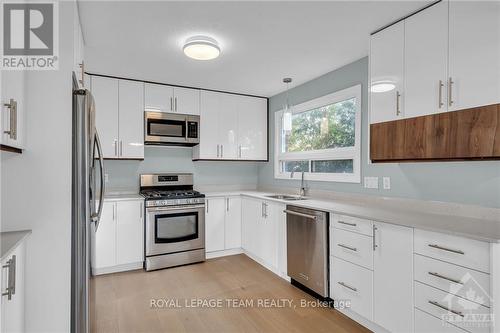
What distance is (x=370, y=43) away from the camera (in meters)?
2.33

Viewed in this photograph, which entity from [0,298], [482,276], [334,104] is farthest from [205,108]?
[482,276]

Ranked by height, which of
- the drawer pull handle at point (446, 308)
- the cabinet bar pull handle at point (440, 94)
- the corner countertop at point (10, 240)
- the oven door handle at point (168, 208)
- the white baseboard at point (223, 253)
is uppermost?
the cabinet bar pull handle at point (440, 94)

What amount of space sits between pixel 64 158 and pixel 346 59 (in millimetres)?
2666

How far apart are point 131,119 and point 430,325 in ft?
11.8

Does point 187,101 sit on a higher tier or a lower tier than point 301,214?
higher

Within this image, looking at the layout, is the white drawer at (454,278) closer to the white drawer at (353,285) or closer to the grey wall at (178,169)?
the white drawer at (353,285)

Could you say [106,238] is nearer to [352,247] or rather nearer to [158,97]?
[158,97]

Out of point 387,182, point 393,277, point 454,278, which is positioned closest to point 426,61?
point 387,182

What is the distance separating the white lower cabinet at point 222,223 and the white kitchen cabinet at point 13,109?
2.54 m

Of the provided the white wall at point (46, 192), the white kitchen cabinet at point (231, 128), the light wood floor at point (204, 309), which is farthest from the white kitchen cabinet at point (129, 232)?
the white wall at point (46, 192)

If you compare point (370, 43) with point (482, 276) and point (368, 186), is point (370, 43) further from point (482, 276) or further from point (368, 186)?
point (482, 276)

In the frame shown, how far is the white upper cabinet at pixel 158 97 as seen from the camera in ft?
11.9

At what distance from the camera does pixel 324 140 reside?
11.2 feet

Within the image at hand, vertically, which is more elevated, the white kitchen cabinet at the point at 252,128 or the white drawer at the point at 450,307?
the white kitchen cabinet at the point at 252,128
